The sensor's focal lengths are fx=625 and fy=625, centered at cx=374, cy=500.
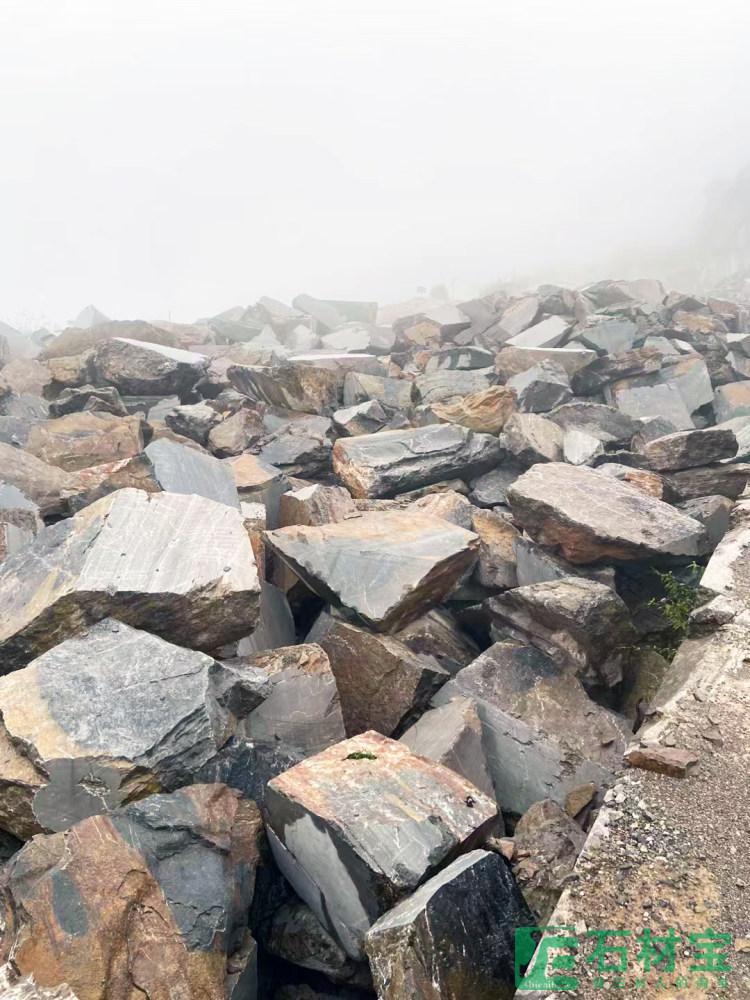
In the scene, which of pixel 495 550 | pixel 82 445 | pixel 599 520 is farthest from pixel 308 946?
pixel 82 445

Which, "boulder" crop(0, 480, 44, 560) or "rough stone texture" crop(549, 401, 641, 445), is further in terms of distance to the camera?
"rough stone texture" crop(549, 401, 641, 445)

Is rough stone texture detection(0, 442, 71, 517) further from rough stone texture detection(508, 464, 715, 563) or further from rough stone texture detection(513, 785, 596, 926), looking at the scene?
rough stone texture detection(513, 785, 596, 926)

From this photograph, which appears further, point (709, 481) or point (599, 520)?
point (709, 481)

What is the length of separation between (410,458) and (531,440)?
3.01 ft

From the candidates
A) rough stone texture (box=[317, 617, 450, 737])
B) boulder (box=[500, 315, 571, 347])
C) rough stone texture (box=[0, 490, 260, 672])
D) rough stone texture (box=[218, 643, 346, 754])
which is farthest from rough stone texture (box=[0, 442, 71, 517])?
boulder (box=[500, 315, 571, 347])

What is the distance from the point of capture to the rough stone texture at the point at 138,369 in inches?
218

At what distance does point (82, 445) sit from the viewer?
4.23m

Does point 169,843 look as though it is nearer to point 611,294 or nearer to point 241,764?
point 241,764

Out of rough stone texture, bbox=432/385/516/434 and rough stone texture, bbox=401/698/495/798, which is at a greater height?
rough stone texture, bbox=432/385/516/434

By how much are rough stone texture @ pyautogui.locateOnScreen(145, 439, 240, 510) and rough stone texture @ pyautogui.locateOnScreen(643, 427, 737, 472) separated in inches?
110

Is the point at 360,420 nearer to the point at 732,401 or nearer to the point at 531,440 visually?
the point at 531,440

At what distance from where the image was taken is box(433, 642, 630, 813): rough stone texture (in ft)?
8.19

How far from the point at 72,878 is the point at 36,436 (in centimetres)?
340
